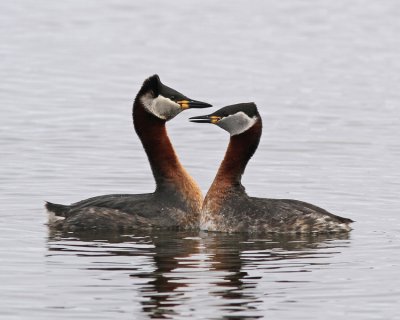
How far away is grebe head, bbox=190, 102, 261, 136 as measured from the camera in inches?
729

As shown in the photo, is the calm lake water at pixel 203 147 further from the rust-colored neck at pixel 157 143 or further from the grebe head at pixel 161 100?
the grebe head at pixel 161 100

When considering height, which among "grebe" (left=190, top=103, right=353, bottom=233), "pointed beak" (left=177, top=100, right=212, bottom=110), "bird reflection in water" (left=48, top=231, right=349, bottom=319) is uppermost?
"pointed beak" (left=177, top=100, right=212, bottom=110)

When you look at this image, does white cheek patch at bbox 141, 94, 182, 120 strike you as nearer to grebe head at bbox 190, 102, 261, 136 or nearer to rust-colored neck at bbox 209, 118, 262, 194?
grebe head at bbox 190, 102, 261, 136

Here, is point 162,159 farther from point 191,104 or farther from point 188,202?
point 191,104

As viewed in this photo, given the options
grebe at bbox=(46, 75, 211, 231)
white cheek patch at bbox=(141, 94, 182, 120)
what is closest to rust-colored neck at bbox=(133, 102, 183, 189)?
grebe at bbox=(46, 75, 211, 231)

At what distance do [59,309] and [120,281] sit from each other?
4.21ft

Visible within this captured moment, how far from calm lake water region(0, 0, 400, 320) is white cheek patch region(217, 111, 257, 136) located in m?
Answer: 1.43

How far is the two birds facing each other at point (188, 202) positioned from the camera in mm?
18125

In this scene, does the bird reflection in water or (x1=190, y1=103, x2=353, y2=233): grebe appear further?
(x1=190, y1=103, x2=353, y2=233): grebe

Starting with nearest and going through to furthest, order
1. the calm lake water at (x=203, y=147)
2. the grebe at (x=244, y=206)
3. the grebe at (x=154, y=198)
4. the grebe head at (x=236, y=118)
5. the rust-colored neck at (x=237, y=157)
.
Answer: the calm lake water at (x=203, y=147) → the grebe at (x=244, y=206) → the grebe at (x=154, y=198) → the grebe head at (x=236, y=118) → the rust-colored neck at (x=237, y=157)

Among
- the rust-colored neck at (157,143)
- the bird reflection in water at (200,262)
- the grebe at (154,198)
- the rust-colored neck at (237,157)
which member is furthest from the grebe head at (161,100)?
the bird reflection in water at (200,262)

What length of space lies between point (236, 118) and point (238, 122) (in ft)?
0.21

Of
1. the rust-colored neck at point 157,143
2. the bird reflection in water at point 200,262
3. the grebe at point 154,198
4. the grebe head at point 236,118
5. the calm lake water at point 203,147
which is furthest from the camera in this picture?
the rust-colored neck at point 157,143

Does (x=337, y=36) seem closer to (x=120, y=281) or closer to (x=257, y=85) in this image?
(x=257, y=85)
